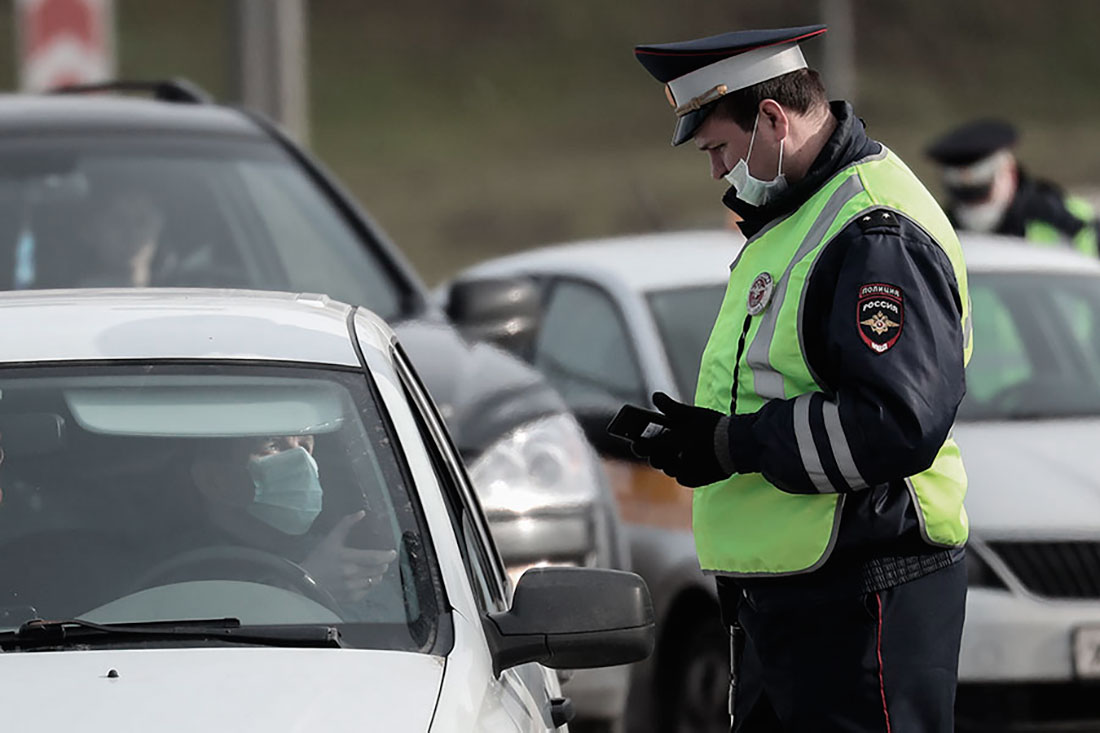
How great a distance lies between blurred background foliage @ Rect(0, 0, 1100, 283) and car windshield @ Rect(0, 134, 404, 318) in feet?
107

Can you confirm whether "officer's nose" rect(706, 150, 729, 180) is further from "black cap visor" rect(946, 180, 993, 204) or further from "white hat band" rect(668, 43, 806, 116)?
"black cap visor" rect(946, 180, 993, 204)

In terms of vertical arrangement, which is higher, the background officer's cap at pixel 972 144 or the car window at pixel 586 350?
the background officer's cap at pixel 972 144

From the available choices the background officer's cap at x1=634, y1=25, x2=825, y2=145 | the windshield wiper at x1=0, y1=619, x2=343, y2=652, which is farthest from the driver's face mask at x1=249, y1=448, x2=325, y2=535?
the background officer's cap at x1=634, y1=25, x2=825, y2=145

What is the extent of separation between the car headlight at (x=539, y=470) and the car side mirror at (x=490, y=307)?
1.89 feet

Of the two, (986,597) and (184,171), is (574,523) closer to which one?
(986,597)

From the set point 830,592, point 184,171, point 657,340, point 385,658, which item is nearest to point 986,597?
point 657,340

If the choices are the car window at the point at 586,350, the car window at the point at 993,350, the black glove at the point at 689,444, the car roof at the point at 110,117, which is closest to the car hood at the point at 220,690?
the black glove at the point at 689,444

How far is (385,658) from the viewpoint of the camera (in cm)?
301

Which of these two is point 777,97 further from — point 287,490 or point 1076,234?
point 1076,234

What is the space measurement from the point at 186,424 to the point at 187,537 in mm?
212

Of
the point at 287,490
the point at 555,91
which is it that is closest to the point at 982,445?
the point at 287,490

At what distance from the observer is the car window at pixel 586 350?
6.98m

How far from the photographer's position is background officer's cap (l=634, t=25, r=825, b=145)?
3670mm

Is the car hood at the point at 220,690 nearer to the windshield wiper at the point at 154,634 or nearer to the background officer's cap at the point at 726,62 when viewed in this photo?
the windshield wiper at the point at 154,634
